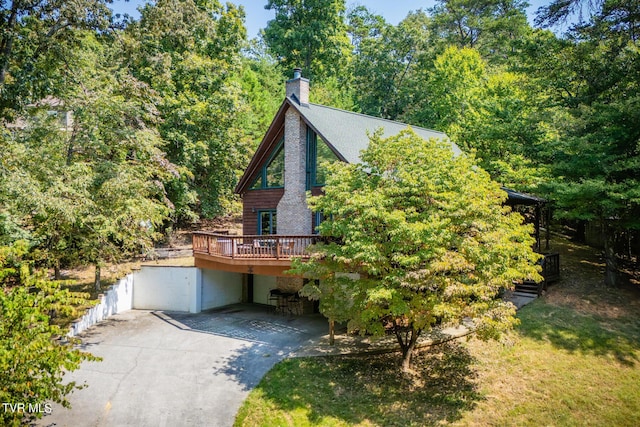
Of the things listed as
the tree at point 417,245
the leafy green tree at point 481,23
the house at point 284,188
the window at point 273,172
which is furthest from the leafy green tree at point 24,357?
the leafy green tree at point 481,23

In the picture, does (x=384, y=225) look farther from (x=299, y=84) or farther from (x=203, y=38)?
(x=203, y=38)

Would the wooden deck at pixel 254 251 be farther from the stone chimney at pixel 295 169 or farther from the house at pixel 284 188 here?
the stone chimney at pixel 295 169

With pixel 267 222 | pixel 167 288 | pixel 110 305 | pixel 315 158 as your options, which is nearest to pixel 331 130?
pixel 315 158

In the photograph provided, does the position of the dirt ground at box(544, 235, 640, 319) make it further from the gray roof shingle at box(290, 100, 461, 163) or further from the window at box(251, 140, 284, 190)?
the window at box(251, 140, 284, 190)

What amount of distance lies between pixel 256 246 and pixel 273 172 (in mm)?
4462

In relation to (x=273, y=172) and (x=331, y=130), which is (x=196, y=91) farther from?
(x=331, y=130)

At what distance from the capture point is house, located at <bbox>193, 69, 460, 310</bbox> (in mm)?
15562

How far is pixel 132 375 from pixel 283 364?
4264mm

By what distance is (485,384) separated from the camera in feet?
37.7

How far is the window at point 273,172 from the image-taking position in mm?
18506

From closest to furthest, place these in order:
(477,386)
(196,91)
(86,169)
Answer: (477,386)
(86,169)
(196,91)

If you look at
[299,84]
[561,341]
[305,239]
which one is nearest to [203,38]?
[299,84]

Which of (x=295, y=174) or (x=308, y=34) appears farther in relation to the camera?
(x=308, y=34)

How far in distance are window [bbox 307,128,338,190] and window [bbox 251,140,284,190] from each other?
4.85 ft
